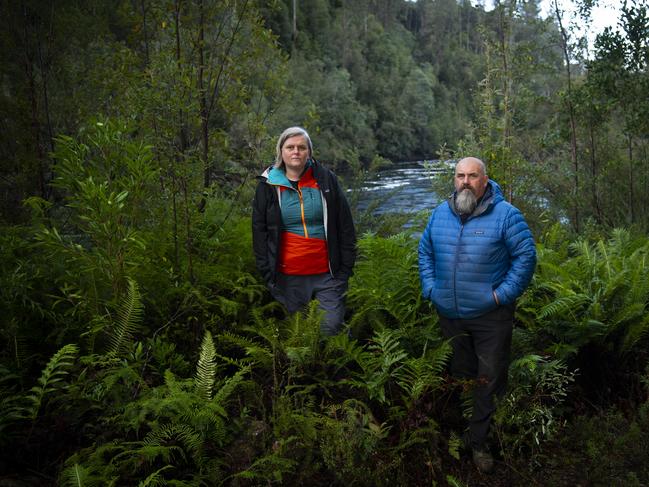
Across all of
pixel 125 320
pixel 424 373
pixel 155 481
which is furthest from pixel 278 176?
pixel 155 481

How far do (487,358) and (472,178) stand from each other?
4.28ft

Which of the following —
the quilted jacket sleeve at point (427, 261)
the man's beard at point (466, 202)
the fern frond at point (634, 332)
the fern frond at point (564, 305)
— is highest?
the man's beard at point (466, 202)

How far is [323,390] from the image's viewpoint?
378cm

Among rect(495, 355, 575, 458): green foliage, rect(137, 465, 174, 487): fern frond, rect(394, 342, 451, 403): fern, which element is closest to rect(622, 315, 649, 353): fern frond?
rect(495, 355, 575, 458): green foliage

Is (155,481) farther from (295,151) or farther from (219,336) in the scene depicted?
(295,151)

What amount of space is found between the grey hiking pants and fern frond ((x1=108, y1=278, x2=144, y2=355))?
114 cm

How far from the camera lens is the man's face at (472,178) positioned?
11.2 ft

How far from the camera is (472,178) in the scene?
3.42 m

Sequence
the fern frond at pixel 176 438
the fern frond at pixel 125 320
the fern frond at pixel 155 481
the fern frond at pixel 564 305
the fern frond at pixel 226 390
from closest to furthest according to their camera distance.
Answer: the fern frond at pixel 155 481 → the fern frond at pixel 176 438 → the fern frond at pixel 226 390 → the fern frond at pixel 125 320 → the fern frond at pixel 564 305

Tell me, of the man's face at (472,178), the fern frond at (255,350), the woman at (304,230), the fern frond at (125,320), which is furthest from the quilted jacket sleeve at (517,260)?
the fern frond at (125,320)

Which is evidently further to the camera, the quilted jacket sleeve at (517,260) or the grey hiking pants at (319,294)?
the grey hiking pants at (319,294)

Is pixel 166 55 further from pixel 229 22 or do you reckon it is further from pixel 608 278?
pixel 608 278

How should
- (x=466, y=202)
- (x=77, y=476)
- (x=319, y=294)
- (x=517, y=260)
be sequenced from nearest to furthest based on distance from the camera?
(x=77, y=476)
(x=517, y=260)
(x=466, y=202)
(x=319, y=294)

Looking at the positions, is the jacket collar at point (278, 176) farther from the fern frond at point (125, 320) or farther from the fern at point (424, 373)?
the fern at point (424, 373)
